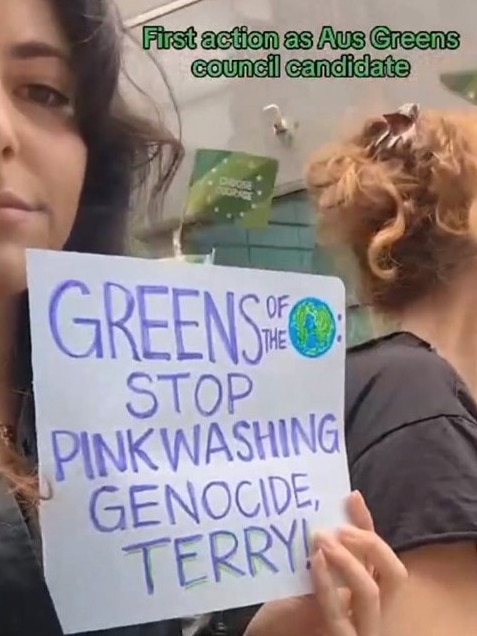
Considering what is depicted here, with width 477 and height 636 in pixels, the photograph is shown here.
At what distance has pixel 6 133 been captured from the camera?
2.21 ft

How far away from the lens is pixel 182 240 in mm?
831

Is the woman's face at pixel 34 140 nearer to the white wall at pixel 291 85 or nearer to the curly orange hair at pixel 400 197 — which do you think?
the white wall at pixel 291 85

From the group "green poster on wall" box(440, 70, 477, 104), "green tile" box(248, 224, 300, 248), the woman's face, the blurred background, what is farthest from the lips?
"green poster on wall" box(440, 70, 477, 104)

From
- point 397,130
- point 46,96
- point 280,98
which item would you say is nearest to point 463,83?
point 397,130

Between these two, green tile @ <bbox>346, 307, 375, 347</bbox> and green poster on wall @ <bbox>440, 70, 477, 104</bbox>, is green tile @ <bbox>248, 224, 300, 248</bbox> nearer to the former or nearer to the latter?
green tile @ <bbox>346, 307, 375, 347</bbox>

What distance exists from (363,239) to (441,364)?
13cm

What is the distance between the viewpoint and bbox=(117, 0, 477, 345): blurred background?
83 cm

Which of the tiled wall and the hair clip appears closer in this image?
the tiled wall

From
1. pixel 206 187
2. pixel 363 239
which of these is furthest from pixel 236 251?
pixel 363 239

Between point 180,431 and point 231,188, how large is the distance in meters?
0.26

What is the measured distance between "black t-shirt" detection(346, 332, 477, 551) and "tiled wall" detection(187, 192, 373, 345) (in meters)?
0.06

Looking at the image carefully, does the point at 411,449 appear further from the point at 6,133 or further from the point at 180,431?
the point at 6,133

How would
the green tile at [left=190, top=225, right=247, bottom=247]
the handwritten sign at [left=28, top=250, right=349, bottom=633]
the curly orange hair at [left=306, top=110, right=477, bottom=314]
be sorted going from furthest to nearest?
the curly orange hair at [left=306, top=110, right=477, bottom=314] → the green tile at [left=190, top=225, right=247, bottom=247] → the handwritten sign at [left=28, top=250, right=349, bottom=633]

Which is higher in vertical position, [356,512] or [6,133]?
[6,133]
